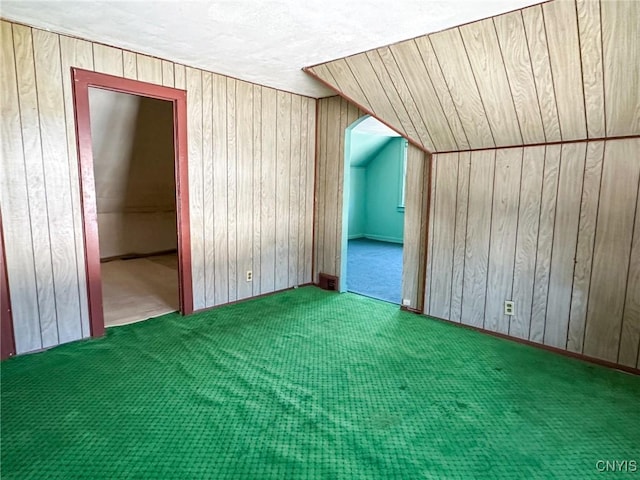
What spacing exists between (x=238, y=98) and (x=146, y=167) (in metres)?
2.18

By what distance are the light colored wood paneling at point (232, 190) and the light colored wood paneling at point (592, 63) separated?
2.61 m

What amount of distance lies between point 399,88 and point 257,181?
1623mm

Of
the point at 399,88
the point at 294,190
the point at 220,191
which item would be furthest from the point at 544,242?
the point at 220,191

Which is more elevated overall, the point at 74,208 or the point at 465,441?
the point at 74,208

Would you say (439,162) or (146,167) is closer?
(439,162)

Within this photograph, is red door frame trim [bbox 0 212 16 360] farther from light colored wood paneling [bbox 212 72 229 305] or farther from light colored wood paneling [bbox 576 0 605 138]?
light colored wood paneling [bbox 576 0 605 138]

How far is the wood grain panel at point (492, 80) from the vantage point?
223 centimetres

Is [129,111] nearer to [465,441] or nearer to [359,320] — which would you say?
[359,320]

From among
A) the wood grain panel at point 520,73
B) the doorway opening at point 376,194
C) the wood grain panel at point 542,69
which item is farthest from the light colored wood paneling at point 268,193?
the doorway opening at point 376,194

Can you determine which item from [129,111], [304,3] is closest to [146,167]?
[129,111]

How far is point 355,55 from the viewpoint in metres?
2.77

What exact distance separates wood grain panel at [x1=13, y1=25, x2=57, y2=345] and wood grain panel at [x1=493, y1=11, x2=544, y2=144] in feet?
9.32

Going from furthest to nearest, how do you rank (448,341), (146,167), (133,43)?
(146,167), (448,341), (133,43)

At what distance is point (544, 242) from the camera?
2.80 m
